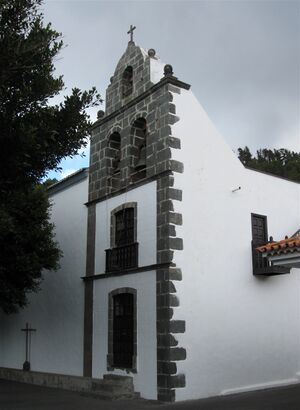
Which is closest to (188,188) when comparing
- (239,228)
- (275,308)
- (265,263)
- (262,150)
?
(239,228)

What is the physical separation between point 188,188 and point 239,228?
192cm

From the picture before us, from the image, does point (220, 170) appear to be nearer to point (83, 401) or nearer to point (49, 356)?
point (83, 401)

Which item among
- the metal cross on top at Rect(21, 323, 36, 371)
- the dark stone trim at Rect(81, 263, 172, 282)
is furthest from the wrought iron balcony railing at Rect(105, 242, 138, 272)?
the metal cross on top at Rect(21, 323, 36, 371)

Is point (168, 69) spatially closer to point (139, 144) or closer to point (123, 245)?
point (139, 144)

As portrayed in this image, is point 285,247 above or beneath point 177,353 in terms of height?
above

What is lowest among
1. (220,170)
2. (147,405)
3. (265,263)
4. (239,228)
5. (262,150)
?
(147,405)

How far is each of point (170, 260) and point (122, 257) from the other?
1959mm

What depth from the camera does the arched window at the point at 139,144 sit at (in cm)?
1385

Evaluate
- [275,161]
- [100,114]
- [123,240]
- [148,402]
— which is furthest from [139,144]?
[275,161]

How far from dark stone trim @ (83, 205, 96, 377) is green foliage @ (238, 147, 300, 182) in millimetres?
14785

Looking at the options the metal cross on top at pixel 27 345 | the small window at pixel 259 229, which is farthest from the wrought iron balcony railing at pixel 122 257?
the metal cross on top at pixel 27 345

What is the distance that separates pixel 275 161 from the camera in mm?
30375

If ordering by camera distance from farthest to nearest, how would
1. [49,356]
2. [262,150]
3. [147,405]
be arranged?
[262,150], [49,356], [147,405]

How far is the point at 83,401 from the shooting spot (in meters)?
11.5
